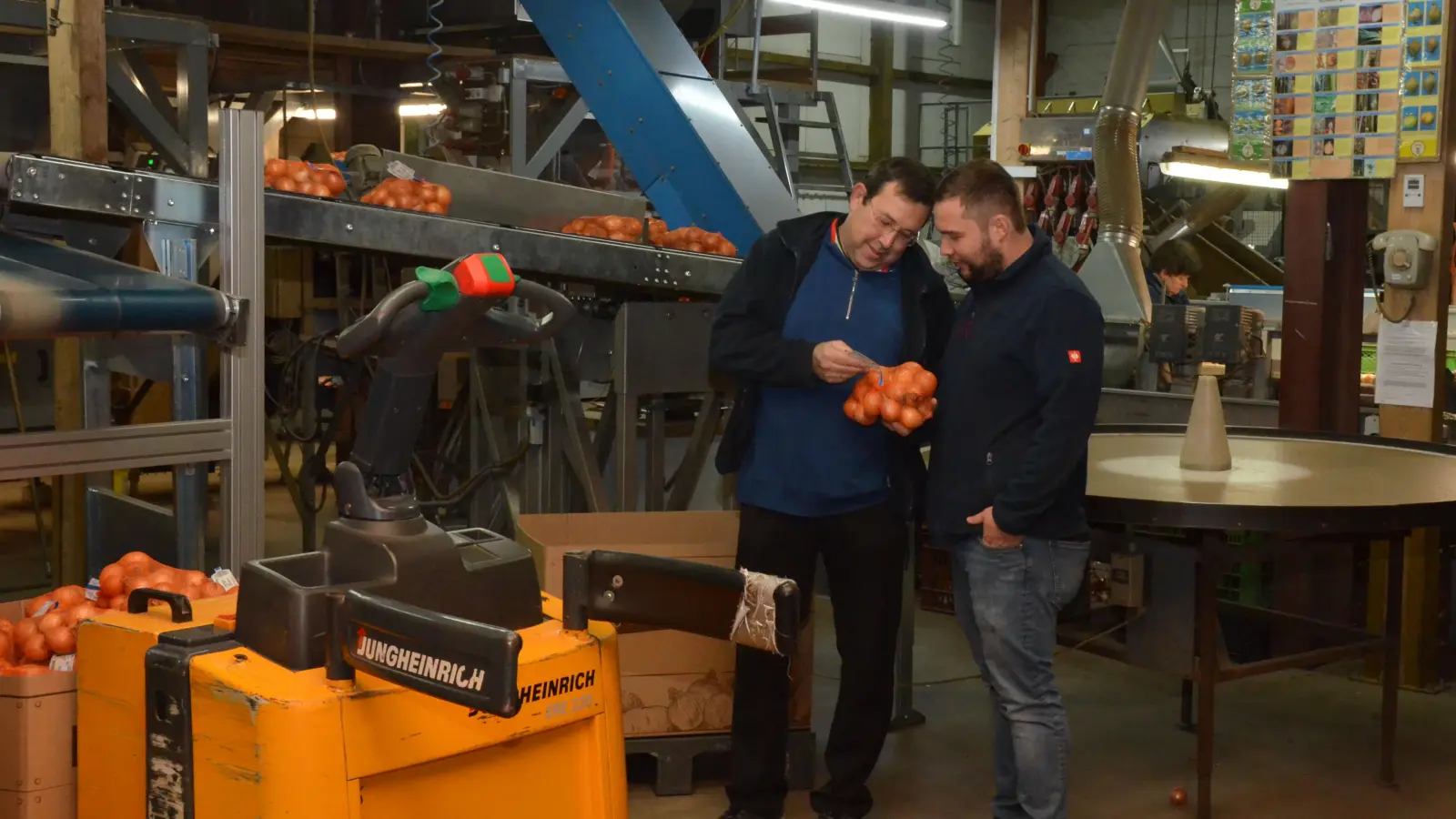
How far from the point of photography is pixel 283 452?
6.55 metres

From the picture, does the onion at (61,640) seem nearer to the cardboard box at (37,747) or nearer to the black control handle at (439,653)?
the cardboard box at (37,747)

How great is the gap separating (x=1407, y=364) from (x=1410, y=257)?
0.40 m

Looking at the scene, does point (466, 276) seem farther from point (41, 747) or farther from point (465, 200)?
point (465, 200)

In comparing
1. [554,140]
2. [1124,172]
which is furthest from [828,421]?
[1124,172]

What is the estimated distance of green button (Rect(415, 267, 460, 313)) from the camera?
1717mm

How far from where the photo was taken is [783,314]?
11.6 ft

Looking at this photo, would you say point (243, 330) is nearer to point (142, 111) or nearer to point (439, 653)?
point (439, 653)

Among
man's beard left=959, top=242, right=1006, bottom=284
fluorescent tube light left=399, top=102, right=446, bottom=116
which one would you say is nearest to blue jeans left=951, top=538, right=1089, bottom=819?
man's beard left=959, top=242, right=1006, bottom=284

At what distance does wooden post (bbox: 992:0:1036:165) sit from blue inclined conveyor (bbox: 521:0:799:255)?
5030 mm

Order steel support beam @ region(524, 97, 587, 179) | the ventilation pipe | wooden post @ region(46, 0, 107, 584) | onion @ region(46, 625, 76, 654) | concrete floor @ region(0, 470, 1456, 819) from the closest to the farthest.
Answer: onion @ region(46, 625, 76, 654), wooden post @ region(46, 0, 107, 584), concrete floor @ region(0, 470, 1456, 819), steel support beam @ region(524, 97, 587, 179), the ventilation pipe

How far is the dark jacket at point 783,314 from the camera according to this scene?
A: 3.47m

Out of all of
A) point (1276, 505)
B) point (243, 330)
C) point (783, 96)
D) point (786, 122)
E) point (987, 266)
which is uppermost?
point (783, 96)

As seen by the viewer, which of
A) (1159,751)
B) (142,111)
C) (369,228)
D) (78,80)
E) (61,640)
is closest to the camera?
(61,640)

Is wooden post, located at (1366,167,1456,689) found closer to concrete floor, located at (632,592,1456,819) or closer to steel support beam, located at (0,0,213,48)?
concrete floor, located at (632,592,1456,819)
